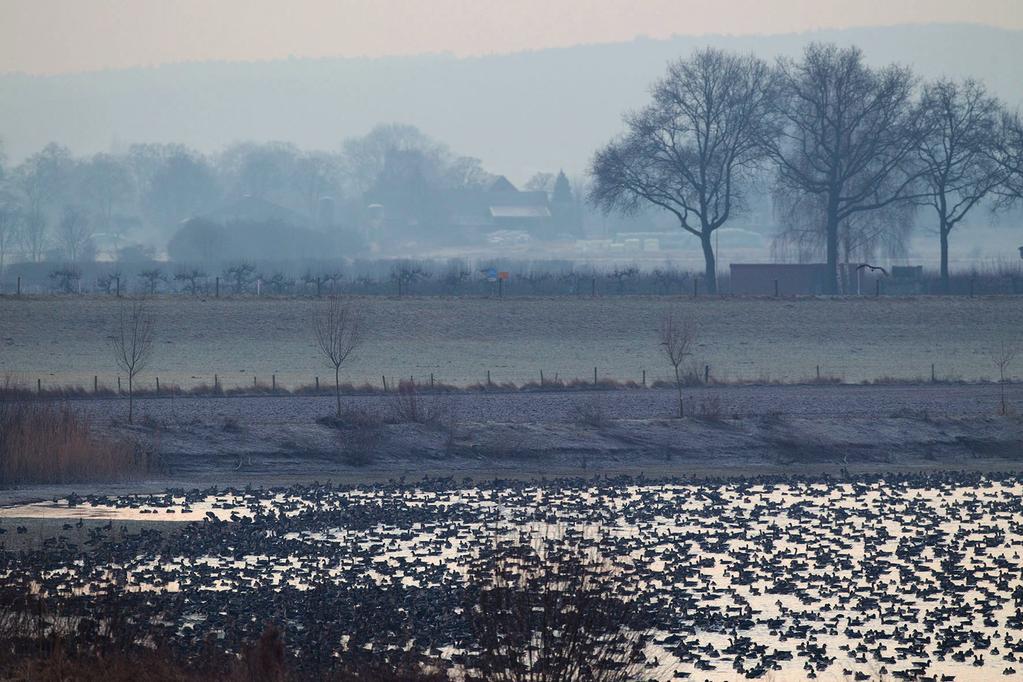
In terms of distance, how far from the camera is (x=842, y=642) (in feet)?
65.7

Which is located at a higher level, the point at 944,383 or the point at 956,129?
the point at 956,129

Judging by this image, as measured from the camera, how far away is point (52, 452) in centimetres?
3559

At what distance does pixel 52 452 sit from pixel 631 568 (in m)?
19.1

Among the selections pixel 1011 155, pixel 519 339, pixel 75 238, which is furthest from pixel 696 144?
pixel 75 238

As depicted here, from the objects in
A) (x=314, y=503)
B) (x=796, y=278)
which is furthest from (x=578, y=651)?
(x=796, y=278)

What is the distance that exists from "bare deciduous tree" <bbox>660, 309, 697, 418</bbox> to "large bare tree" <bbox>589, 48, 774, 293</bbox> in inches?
758

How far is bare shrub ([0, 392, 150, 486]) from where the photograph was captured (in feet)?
115

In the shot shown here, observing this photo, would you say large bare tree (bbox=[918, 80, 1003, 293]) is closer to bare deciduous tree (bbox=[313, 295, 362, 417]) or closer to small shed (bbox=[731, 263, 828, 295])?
small shed (bbox=[731, 263, 828, 295])

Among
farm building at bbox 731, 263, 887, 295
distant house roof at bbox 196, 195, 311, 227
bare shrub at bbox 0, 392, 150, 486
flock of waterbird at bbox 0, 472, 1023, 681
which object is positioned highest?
distant house roof at bbox 196, 195, 311, 227

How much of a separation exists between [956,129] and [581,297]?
96.8 feet

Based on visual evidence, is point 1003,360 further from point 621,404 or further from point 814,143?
point 814,143

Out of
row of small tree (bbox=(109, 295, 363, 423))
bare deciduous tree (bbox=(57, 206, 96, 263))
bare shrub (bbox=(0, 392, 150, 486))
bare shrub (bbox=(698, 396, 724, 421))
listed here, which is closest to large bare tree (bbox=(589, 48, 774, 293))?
row of small tree (bbox=(109, 295, 363, 423))

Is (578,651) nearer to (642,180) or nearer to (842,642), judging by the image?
(842,642)

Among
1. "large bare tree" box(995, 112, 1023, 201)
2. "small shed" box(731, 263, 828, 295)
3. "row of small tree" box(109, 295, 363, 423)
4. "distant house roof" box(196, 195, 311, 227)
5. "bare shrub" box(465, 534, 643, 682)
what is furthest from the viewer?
"distant house roof" box(196, 195, 311, 227)
